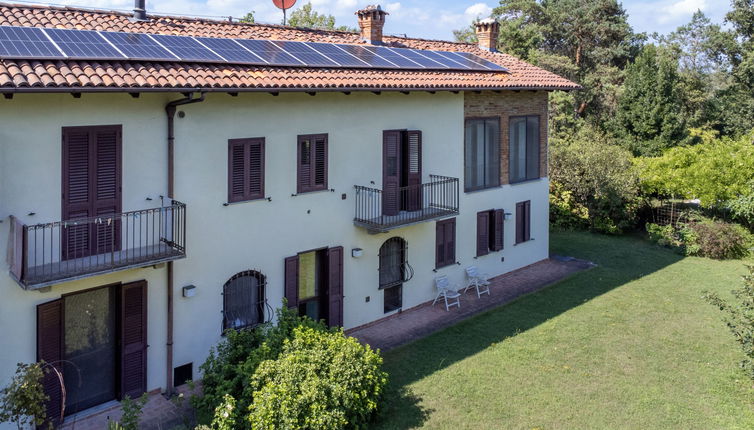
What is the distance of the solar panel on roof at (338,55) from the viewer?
1385 centimetres

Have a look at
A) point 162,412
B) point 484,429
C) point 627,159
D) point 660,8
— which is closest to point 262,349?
point 162,412

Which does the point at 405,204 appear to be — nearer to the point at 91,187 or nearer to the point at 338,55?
the point at 338,55

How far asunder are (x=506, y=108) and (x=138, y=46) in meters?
10.8

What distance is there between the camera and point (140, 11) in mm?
14000

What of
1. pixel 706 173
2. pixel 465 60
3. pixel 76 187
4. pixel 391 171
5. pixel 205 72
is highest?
pixel 465 60

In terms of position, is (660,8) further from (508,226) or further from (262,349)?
(262,349)

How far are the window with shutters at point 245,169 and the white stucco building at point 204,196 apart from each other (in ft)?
0.13

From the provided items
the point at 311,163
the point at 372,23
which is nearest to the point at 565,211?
the point at 372,23

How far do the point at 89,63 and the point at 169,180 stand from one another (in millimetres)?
2260

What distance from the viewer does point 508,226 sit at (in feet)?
60.8

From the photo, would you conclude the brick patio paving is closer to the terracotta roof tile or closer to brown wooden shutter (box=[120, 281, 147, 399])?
brown wooden shutter (box=[120, 281, 147, 399])

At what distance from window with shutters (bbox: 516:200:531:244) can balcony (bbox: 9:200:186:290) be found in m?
11.4

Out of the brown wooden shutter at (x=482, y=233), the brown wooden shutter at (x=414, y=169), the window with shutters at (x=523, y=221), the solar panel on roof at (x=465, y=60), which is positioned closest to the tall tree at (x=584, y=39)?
the solar panel on roof at (x=465, y=60)

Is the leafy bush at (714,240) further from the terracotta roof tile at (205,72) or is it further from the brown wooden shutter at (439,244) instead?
the brown wooden shutter at (439,244)
